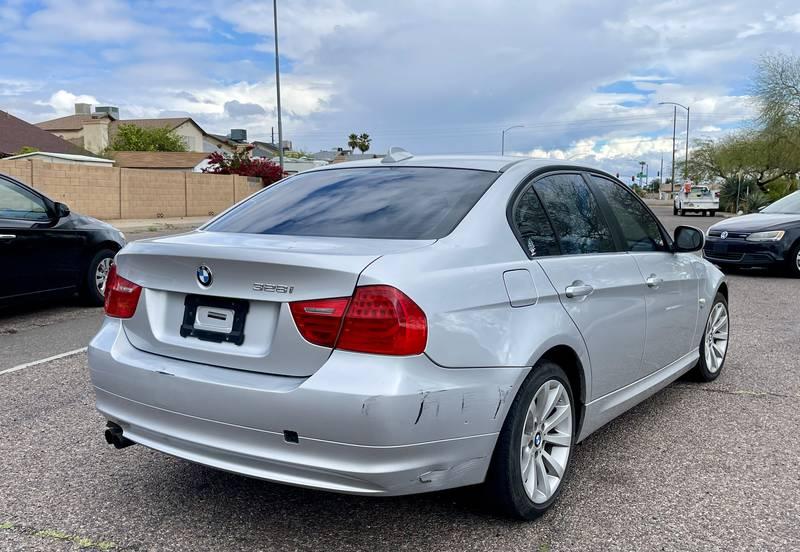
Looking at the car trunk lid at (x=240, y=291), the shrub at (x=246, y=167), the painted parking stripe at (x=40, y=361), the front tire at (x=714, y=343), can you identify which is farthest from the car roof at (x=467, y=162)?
the shrub at (x=246, y=167)

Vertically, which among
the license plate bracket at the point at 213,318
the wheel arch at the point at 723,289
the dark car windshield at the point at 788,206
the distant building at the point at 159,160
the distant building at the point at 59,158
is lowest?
the wheel arch at the point at 723,289

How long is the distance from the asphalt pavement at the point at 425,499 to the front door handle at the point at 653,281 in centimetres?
89

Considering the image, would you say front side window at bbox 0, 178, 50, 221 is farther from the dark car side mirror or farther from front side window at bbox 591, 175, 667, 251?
the dark car side mirror

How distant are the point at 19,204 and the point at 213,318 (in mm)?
5737

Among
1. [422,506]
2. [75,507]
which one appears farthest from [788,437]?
[75,507]

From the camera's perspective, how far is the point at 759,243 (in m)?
11.5

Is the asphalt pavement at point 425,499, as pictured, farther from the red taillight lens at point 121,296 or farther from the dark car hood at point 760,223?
the dark car hood at point 760,223

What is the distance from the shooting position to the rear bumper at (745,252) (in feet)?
37.5

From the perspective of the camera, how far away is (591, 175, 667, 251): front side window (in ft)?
13.9

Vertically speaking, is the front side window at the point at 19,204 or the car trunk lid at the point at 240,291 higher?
the front side window at the point at 19,204

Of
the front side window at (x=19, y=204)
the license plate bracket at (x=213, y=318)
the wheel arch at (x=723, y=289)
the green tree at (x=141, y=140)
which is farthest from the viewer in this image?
the green tree at (x=141, y=140)

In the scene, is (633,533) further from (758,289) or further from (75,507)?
(758,289)

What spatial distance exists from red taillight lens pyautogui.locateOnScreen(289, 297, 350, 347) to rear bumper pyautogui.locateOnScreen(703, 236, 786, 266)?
1061cm

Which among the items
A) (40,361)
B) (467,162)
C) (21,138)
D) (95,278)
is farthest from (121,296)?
(21,138)
